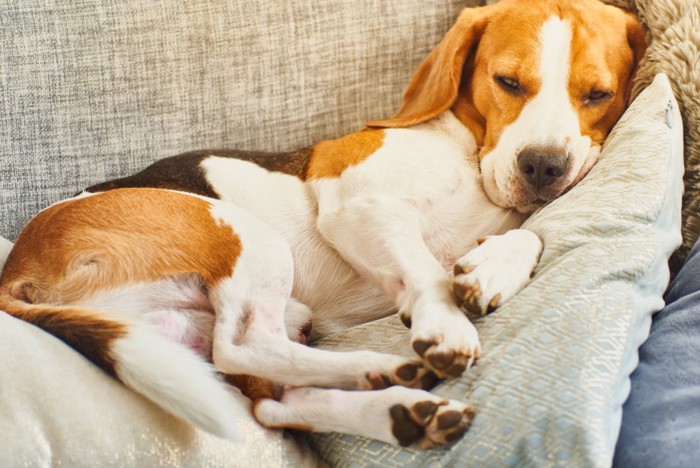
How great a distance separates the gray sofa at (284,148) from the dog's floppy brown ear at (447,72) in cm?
36

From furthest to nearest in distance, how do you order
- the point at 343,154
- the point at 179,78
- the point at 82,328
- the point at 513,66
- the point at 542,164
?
the point at 179,78
the point at 343,154
the point at 513,66
the point at 542,164
the point at 82,328

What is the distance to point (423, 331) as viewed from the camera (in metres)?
1.34

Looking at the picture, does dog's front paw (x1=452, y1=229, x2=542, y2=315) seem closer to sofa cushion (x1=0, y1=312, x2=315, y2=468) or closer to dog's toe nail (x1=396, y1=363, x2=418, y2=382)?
dog's toe nail (x1=396, y1=363, x2=418, y2=382)

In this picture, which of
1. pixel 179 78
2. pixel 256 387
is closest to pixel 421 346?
pixel 256 387

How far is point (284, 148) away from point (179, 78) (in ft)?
1.25

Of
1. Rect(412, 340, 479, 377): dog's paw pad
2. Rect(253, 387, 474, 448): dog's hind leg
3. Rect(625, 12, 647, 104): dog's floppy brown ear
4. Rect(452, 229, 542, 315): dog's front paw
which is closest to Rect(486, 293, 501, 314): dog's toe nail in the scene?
Rect(452, 229, 542, 315): dog's front paw

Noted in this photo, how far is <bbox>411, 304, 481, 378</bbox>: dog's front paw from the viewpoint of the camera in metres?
1.30

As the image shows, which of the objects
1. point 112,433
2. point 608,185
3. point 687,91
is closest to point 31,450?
point 112,433

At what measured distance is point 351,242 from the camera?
170cm

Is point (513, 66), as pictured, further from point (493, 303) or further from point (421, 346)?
point (421, 346)

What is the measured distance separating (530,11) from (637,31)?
1.03ft

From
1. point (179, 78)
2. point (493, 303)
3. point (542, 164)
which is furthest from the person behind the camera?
point (179, 78)

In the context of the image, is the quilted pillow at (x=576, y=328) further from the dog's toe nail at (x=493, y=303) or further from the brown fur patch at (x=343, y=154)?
the brown fur patch at (x=343, y=154)

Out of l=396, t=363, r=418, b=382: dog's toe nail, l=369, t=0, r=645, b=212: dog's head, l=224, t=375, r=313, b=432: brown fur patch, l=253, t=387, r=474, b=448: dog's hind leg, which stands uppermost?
l=369, t=0, r=645, b=212: dog's head
